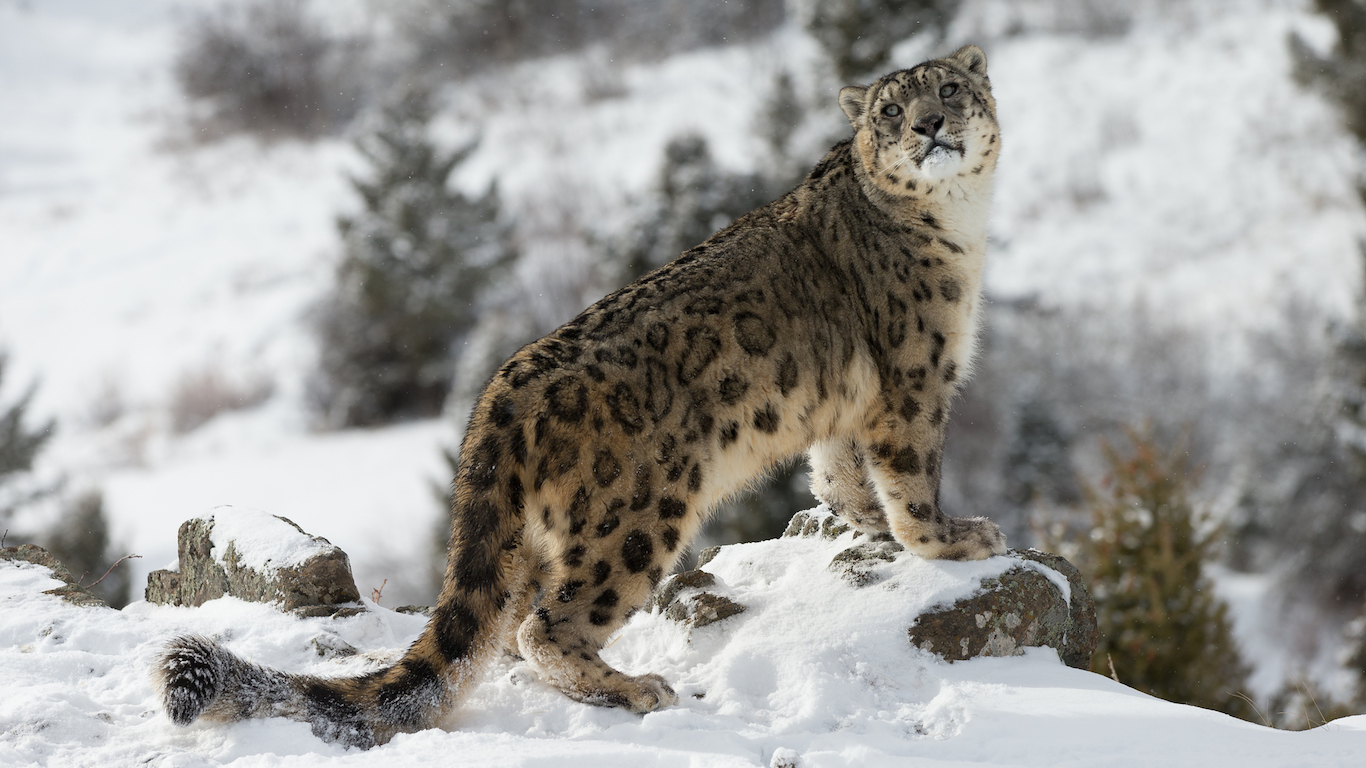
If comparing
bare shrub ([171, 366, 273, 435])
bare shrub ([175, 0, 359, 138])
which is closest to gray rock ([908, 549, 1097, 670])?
bare shrub ([171, 366, 273, 435])

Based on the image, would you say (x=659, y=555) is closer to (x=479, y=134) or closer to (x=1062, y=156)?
(x=479, y=134)

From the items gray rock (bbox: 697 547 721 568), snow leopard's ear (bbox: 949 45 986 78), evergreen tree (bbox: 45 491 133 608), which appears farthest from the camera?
evergreen tree (bbox: 45 491 133 608)

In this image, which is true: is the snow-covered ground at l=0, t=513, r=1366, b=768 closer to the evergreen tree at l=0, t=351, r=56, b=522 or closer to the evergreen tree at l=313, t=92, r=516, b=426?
the evergreen tree at l=0, t=351, r=56, b=522

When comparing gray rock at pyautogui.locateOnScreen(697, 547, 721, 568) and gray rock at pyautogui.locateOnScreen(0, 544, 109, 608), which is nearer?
gray rock at pyautogui.locateOnScreen(0, 544, 109, 608)

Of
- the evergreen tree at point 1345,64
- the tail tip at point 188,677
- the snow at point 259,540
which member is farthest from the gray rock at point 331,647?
the evergreen tree at point 1345,64

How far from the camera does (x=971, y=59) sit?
5.85 metres

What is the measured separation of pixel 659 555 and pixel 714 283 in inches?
52.4

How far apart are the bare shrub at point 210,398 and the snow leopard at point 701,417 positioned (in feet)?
106

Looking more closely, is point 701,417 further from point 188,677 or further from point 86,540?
point 86,540

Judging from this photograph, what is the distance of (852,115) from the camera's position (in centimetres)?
590

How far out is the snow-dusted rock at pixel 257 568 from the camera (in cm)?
572

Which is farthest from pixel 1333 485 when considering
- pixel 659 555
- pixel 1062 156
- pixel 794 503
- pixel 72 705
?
pixel 72 705

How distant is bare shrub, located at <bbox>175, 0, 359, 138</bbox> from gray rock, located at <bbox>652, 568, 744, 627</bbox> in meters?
51.7

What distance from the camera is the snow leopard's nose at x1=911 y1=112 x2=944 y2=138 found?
5.27 metres
